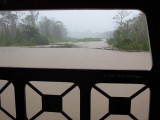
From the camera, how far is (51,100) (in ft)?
4.37

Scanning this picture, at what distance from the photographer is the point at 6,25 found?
1.33 metres

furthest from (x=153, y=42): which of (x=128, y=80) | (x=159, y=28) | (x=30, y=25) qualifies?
(x=30, y=25)

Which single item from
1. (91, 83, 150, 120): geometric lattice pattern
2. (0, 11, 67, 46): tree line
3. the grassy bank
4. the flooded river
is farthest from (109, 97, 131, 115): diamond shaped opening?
(0, 11, 67, 46): tree line

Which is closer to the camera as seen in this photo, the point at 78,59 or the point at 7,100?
the point at 78,59

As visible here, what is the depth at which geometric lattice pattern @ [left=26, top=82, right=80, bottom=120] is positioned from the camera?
130 centimetres

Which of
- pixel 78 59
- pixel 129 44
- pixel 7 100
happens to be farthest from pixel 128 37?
pixel 7 100

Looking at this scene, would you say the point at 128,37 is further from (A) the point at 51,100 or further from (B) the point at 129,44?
(A) the point at 51,100

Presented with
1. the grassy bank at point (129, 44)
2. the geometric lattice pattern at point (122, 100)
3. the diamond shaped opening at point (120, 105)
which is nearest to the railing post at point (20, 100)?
the geometric lattice pattern at point (122, 100)

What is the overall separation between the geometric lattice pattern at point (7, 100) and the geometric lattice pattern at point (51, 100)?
0.56 feet

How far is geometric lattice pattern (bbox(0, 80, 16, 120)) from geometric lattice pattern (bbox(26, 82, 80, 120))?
0.17 m

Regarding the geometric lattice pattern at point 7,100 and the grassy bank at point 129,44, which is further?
the geometric lattice pattern at point 7,100

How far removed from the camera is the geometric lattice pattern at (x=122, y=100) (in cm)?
125

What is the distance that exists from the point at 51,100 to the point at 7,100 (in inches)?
20.4

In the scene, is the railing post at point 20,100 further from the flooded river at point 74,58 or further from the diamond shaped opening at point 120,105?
the diamond shaped opening at point 120,105
